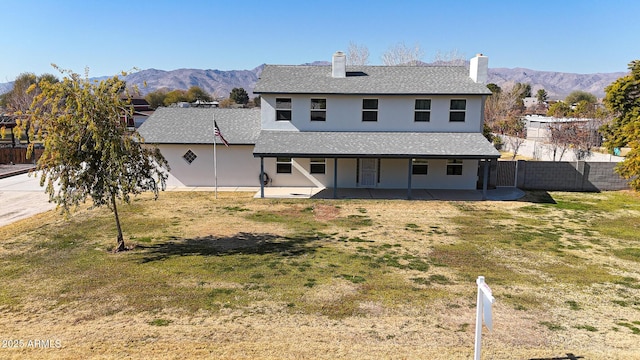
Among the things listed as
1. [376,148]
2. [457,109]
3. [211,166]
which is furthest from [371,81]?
[211,166]

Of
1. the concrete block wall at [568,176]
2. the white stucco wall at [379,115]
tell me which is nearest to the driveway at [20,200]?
the white stucco wall at [379,115]

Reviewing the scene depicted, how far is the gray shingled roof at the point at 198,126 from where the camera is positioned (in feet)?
83.9

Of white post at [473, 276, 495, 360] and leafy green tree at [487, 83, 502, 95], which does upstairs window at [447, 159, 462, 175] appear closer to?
white post at [473, 276, 495, 360]

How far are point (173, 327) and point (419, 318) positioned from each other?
549cm

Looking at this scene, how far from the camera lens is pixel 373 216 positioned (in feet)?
64.1

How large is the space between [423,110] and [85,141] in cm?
1817

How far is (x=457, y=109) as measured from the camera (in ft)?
82.0

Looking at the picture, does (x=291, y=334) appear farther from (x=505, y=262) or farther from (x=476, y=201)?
(x=476, y=201)

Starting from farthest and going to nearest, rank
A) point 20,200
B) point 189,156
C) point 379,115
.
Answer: point 189,156 → point 379,115 → point 20,200

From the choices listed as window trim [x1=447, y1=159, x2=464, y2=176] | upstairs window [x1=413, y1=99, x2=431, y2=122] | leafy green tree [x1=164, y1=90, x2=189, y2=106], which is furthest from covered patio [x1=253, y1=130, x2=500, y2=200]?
leafy green tree [x1=164, y1=90, x2=189, y2=106]

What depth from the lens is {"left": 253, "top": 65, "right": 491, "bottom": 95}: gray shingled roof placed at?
24.7 meters

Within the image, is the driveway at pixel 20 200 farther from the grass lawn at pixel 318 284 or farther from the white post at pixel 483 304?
the white post at pixel 483 304

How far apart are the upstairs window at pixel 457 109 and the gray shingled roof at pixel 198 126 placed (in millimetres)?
11781

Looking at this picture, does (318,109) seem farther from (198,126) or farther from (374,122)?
(198,126)
